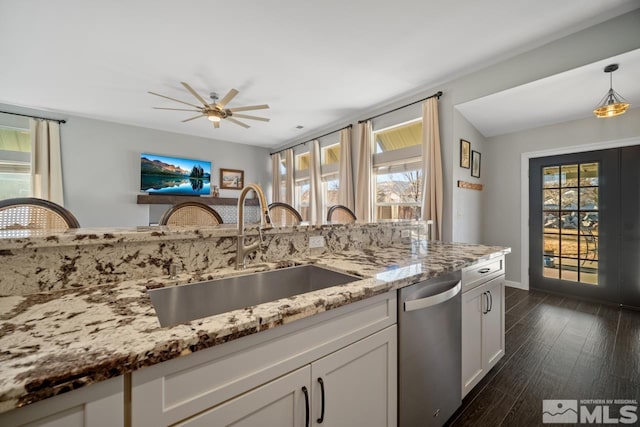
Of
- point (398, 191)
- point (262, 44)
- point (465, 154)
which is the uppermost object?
point (262, 44)

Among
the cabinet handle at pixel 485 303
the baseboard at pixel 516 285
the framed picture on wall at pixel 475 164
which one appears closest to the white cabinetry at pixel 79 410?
the cabinet handle at pixel 485 303

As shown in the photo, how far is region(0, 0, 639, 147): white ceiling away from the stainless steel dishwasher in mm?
2219

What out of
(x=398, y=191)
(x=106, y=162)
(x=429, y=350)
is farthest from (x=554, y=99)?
(x=106, y=162)

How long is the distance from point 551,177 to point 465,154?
3.90 ft

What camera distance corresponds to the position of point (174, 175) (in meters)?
5.14

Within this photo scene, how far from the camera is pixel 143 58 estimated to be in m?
2.70

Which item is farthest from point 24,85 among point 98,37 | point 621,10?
point 621,10

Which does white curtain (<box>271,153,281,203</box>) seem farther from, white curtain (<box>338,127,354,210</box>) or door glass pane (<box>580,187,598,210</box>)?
door glass pane (<box>580,187,598,210</box>)

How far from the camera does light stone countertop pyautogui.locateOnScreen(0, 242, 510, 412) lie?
42 cm

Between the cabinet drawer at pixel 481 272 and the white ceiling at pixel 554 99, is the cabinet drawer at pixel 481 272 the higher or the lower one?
the lower one

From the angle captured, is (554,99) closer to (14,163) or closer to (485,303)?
(485,303)

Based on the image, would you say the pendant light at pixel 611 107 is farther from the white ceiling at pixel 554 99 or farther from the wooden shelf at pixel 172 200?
the wooden shelf at pixel 172 200

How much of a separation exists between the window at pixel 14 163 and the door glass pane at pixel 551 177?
7.60 m

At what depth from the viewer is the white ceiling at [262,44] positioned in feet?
6.70
